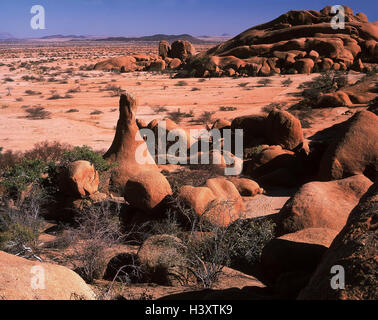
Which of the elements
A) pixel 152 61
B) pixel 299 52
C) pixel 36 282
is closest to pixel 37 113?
pixel 36 282

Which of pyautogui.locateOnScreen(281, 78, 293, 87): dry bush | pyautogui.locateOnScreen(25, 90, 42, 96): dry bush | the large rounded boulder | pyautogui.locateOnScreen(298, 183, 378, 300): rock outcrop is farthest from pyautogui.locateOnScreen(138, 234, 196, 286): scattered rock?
pyautogui.locateOnScreen(281, 78, 293, 87): dry bush

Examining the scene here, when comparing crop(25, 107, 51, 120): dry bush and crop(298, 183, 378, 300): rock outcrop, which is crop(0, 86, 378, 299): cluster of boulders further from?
crop(25, 107, 51, 120): dry bush

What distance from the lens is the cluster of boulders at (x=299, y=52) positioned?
27.4 m

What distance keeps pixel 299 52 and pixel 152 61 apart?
1519 centimetres

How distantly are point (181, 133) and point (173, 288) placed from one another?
5.98 meters

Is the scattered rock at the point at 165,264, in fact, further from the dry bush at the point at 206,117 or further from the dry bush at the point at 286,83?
the dry bush at the point at 286,83

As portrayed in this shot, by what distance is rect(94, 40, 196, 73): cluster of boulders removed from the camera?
35.1 m

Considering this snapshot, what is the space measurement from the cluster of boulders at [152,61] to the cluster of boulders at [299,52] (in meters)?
5.63

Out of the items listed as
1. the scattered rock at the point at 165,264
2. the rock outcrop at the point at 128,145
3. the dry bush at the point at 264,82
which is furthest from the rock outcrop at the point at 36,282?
the dry bush at the point at 264,82

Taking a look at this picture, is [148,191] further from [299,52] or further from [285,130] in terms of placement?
[299,52]
